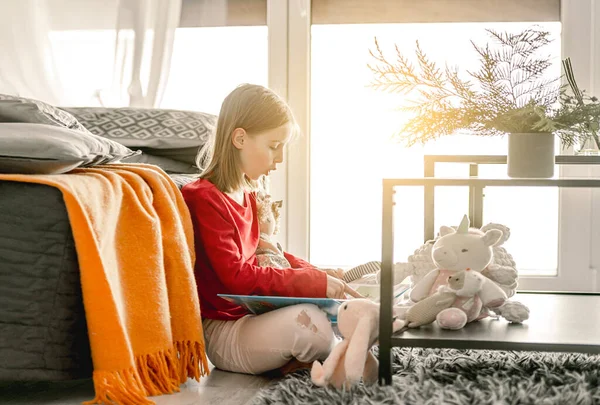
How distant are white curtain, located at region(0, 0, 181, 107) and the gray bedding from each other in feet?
5.33

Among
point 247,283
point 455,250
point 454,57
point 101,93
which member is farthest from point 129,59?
point 455,250

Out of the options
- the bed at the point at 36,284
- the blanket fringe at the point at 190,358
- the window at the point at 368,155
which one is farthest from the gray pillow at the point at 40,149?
the window at the point at 368,155

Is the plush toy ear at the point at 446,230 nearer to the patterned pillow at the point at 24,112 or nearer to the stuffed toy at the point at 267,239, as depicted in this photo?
the stuffed toy at the point at 267,239

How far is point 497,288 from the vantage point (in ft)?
4.53

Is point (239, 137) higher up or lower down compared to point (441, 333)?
higher up

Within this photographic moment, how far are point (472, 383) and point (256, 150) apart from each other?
66cm

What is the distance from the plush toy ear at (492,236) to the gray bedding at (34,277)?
712mm

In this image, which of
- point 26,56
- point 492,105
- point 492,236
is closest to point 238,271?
point 492,236

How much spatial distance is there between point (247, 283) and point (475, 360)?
0.46 m

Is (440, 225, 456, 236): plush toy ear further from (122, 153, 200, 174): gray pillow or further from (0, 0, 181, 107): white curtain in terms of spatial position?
(0, 0, 181, 107): white curtain

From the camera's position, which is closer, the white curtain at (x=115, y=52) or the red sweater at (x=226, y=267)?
the red sweater at (x=226, y=267)

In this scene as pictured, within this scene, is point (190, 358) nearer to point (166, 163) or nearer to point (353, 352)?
point (353, 352)

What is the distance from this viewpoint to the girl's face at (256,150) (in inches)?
64.0

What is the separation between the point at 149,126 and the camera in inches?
89.7
